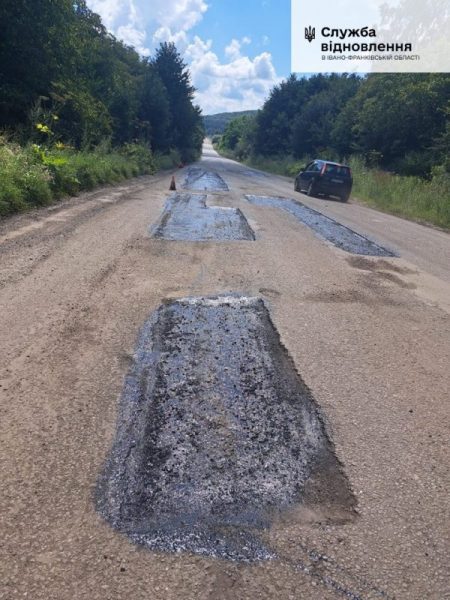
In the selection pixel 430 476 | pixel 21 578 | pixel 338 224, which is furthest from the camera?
pixel 338 224

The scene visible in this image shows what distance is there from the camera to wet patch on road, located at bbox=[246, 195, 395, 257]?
8.39m

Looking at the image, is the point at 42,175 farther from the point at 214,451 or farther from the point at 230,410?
the point at 214,451

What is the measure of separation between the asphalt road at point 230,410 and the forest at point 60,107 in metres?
4.41

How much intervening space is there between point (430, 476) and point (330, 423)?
63 cm

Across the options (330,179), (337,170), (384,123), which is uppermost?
A: (384,123)

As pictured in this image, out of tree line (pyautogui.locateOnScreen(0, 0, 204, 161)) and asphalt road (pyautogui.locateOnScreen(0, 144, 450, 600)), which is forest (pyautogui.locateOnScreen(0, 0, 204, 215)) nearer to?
tree line (pyautogui.locateOnScreen(0, 0, 204, 161))

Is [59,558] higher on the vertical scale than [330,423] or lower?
higher

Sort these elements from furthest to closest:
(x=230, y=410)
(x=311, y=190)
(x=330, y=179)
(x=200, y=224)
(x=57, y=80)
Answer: (x=311, y=190), (x=330, y=179), (x=57, y=80), (x=200, y=224), (x=230, y=410)

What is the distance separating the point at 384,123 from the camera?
2778 cm

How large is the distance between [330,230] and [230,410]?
7.87 metres

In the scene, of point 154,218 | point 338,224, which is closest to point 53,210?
point 154,218

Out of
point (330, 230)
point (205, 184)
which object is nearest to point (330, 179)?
point (205, 184)

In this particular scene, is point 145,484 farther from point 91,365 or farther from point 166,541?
point 91,365

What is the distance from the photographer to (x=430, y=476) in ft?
8.31
